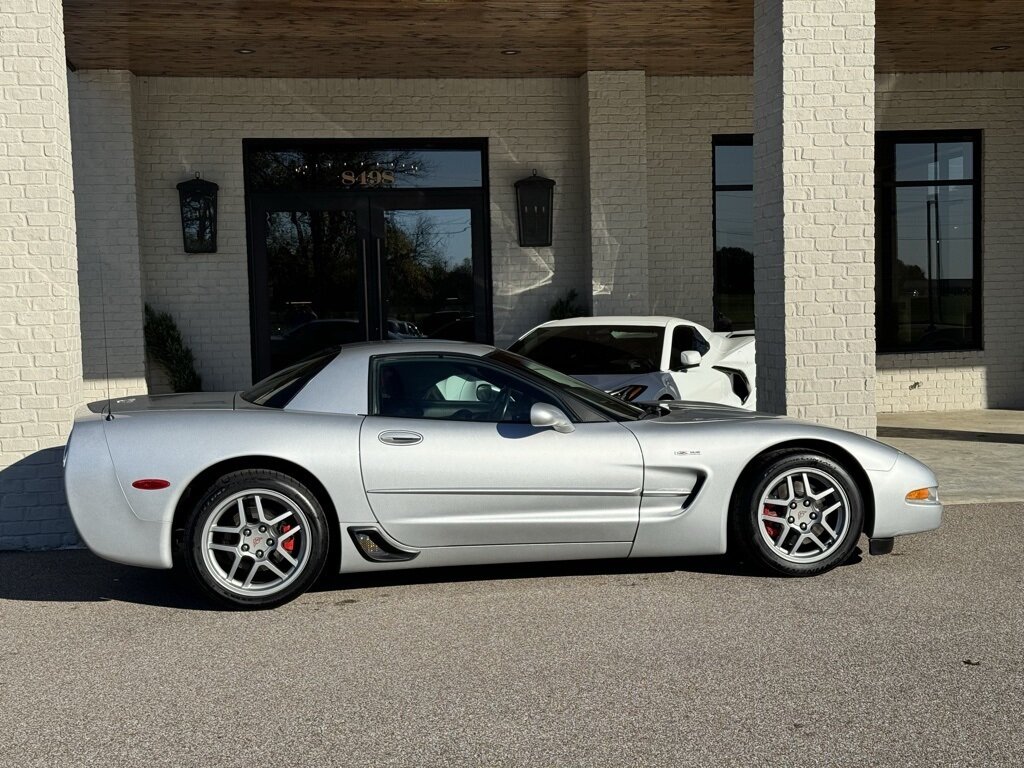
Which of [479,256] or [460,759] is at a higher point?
[479,256]

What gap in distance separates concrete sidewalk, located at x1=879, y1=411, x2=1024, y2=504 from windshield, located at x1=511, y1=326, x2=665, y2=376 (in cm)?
252

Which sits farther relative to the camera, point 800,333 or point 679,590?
point 800,333

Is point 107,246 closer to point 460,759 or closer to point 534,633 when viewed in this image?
point 534,633

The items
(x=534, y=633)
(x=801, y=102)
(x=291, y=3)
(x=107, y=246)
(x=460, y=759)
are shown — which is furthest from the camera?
(x=107, y=246)

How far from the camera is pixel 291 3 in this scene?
32.8 feet

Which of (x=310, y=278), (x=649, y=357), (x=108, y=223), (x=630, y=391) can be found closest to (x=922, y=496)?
(x=630, y=391)

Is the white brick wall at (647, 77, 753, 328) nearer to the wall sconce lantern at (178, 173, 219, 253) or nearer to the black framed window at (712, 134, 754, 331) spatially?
the black framed window at (712, 134, 754, 331)

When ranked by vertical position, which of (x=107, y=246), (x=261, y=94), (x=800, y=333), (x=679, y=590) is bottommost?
(x=679, y=590)

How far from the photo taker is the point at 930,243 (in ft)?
48.0

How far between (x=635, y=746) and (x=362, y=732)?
924 mm

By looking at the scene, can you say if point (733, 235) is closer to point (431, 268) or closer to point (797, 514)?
point (431, 268)

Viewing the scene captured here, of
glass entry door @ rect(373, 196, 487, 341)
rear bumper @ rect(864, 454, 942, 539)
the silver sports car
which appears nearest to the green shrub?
glass entry door @ rect(373, 196, 487, 341)

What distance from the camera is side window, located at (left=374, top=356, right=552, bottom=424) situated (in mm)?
5945

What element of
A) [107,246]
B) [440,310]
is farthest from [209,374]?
[440,310]
